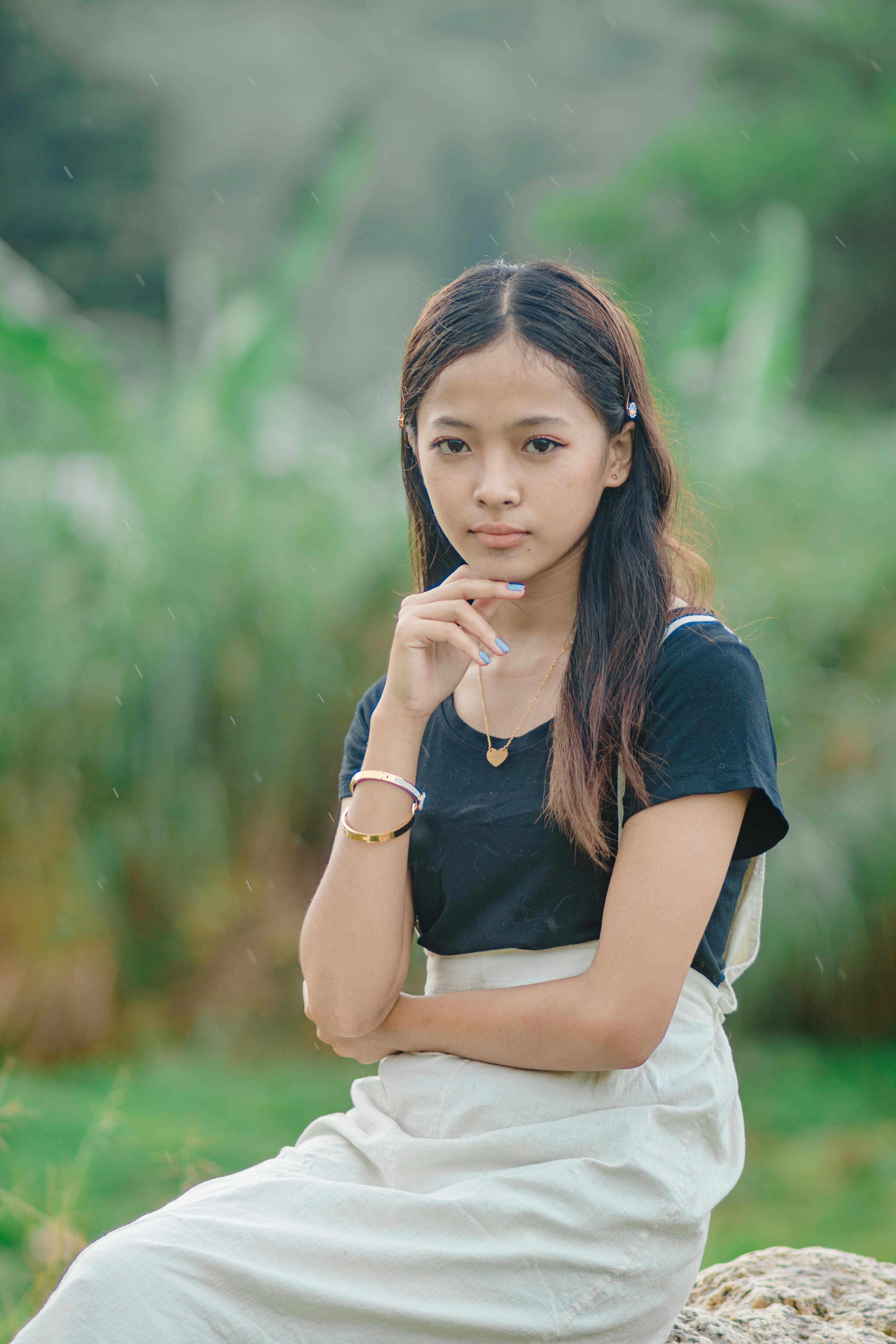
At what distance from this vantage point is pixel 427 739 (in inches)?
81.8

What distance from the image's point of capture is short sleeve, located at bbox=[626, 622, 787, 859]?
1.72m

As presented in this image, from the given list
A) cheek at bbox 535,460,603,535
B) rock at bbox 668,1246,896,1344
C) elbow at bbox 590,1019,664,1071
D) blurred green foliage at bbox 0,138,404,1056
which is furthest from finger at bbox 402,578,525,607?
blurred green foliage at bbox 0,138,404,1056

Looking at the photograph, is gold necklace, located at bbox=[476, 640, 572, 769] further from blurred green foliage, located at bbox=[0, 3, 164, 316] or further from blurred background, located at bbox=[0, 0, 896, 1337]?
blurred green foliage, located at bbox=[0, 3, 164, 316]

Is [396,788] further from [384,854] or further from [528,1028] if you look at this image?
[528,1028]

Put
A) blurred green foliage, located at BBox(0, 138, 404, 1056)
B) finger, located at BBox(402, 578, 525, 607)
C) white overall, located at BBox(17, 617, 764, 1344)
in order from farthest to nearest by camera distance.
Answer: blurred green foliage, located at BBox(0, 138, 404, 1056) → finger, located at BBox(402, 578, 525, 607) → white overall, located at BBox(17, 617, 764, 1344)

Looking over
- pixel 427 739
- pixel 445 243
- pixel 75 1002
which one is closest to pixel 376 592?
pixel 75 1002

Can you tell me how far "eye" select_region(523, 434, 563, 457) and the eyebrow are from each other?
0.09 ft

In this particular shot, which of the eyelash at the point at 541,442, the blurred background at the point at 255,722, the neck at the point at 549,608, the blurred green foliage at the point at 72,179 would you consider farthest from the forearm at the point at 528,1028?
the blurred green foliage at the point at 72,179

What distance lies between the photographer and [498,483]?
1.81m

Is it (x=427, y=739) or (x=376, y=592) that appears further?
(x=376, y=592)

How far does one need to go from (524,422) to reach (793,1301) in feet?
5.26

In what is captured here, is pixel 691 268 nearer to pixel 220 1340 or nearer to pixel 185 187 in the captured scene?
pixel 185 187

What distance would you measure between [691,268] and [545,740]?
1279cm

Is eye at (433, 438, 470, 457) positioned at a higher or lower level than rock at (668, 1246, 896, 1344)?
higher
